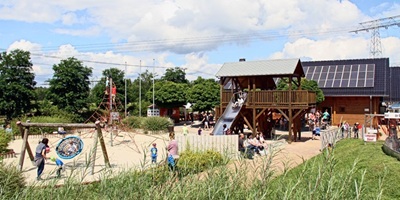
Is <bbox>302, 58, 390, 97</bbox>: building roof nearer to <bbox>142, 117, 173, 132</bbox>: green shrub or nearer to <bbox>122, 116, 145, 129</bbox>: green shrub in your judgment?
<bbox>142, 117, 173, 132</bbox>: green shrub

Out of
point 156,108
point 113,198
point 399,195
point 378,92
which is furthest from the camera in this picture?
point 156,108

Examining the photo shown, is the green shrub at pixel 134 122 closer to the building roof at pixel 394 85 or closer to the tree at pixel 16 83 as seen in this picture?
the tree at pixel 16 83

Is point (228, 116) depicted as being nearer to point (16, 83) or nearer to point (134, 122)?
point (134, 122)

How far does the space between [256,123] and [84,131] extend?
15.1 metres

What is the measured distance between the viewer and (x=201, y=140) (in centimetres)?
1564

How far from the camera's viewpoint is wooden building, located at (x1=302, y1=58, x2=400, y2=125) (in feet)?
105

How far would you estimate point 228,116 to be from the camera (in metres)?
22.8

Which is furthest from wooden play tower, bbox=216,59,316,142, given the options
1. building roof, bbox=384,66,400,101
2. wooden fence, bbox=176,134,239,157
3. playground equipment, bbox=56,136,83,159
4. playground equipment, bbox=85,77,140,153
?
building roof, bbox=384,66,400,101

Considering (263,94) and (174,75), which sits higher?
(174,75)

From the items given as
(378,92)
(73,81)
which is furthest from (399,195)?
(73,81)

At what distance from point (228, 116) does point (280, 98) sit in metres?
3.24

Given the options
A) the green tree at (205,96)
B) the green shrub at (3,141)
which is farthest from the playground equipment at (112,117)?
the green tree at (205,96)

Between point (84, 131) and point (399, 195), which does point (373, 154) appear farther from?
point (84, 131)

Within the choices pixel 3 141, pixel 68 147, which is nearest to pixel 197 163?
pixel 68 147
